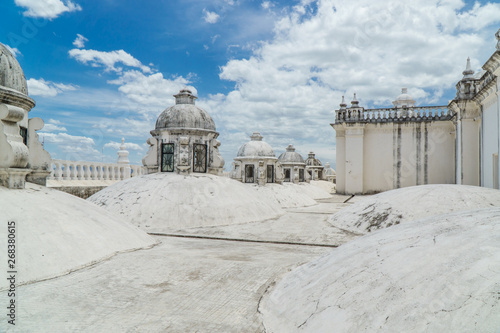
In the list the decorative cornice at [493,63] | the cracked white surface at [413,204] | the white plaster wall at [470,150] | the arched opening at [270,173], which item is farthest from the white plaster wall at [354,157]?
the decorative cornice at [493,63]

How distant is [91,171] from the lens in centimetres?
1838

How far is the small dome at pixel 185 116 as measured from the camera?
15562 mm

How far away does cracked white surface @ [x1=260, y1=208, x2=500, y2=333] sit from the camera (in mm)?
3020

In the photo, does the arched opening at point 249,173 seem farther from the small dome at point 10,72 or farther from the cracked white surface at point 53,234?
the small dome at point 10,72

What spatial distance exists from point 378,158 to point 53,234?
2296cm

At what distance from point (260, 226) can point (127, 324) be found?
9316 millimetres

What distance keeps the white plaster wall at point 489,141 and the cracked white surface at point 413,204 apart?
258 cm

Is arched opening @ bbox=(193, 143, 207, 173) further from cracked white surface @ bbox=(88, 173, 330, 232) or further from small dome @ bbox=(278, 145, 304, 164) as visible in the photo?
small dome @ bbox=(278, 145, 304, 164)

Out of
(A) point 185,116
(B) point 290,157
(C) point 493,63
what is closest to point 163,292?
(A) point 185,116

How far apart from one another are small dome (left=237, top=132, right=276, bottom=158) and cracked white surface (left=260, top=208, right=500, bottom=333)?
18.6m

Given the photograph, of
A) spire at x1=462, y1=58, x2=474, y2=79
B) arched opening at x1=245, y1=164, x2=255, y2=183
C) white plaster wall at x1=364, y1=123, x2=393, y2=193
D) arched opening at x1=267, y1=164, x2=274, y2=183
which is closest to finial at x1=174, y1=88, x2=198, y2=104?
arched opening at x1=245, y1=164, x2=255, y2=183

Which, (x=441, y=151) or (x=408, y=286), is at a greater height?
(x=441, y=151)

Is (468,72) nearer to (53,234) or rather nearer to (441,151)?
(441,151)

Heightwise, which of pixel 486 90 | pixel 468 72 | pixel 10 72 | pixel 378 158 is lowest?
pixel 378 158
